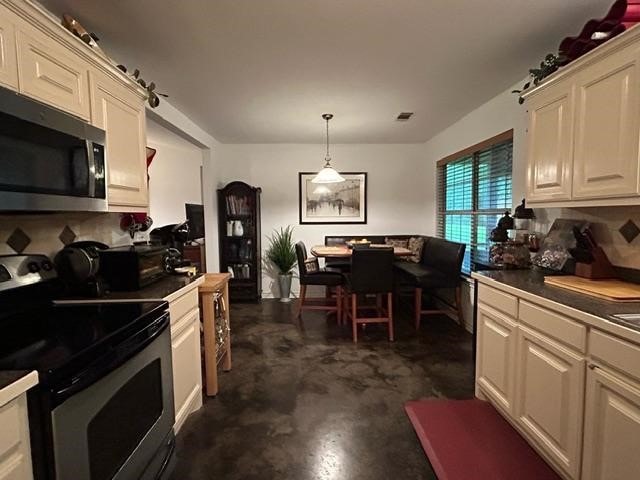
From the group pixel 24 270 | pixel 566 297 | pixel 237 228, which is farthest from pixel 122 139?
pixel 237 228

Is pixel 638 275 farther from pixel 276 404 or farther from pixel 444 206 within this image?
pixel 444 206

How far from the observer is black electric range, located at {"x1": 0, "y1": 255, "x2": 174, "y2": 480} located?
92 centimetres

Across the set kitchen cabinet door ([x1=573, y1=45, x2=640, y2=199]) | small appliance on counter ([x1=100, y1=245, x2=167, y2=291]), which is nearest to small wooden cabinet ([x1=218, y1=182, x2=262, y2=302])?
small appliance on counter ([x1=100, y1=245, x2=167, y2=291])

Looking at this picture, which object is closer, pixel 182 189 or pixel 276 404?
pixel 276 404

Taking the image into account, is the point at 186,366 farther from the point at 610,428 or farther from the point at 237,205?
the point at 237,205

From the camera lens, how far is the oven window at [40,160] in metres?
1.08

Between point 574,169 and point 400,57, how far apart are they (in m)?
1.28

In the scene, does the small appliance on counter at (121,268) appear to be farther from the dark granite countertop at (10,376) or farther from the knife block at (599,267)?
the knife block at (599,267)

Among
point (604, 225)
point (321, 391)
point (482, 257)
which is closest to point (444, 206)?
point (482, 257)

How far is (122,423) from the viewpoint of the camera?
1.21 meters

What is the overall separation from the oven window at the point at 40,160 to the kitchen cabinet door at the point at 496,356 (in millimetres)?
2217

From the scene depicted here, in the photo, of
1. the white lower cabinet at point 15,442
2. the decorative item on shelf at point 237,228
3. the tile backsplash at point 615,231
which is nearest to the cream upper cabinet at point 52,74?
the white lower cabinet at point 15,442

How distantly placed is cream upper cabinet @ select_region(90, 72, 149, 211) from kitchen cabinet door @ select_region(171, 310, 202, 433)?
750 millimetres

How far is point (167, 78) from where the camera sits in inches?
102
